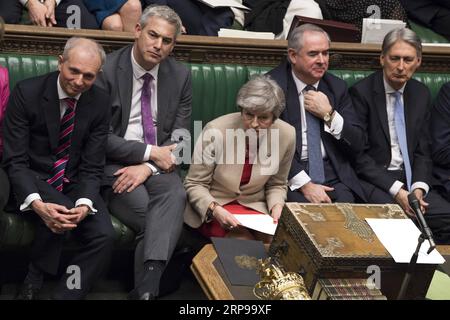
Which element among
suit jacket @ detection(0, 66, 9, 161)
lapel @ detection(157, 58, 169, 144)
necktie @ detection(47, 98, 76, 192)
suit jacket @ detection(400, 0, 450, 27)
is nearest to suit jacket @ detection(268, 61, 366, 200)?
lapel @ detection(157, 58, 169, 144)

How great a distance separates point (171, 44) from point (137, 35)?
0.54ft

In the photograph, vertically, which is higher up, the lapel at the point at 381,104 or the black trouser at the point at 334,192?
the lapel at the point at 381,104

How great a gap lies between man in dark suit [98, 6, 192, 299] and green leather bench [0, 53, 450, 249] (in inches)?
5.3

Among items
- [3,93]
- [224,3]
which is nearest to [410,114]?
[224,3]

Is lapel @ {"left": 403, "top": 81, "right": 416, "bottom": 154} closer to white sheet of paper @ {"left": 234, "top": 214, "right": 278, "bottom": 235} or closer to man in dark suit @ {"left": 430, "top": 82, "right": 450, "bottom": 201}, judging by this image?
man in dark suit @ {"left": 430, "top": 82, "right": 450, "bottom": 201}

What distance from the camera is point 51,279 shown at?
3854 millimetres

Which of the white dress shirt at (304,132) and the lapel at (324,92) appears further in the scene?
the lapel at (324,92)

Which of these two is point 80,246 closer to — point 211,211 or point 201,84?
point 211,211

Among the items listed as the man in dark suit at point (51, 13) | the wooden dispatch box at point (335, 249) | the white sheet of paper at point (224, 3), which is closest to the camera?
the wooden dispatch box at point (335, 249)

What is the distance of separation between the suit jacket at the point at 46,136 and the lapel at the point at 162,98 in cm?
31

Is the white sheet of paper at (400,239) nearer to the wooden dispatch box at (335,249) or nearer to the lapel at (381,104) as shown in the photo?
the wooden dispatch box at (335,249)

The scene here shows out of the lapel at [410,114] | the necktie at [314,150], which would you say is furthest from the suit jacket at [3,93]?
the lapel at [410,114]

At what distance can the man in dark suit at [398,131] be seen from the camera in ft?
13.6

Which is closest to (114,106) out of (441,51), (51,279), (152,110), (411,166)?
(152,110)
